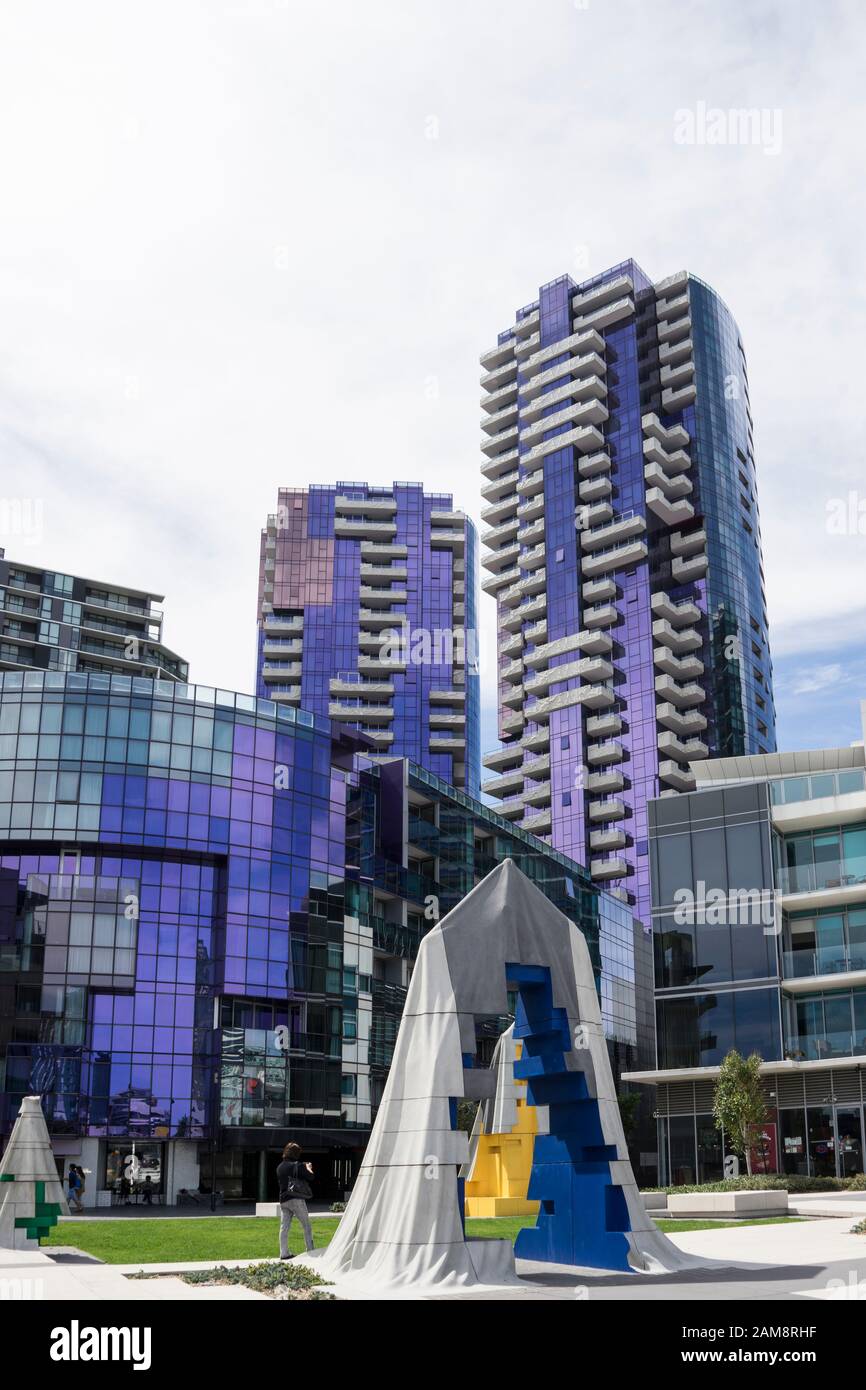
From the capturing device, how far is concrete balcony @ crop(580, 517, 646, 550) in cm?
11556

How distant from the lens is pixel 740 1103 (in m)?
43.6

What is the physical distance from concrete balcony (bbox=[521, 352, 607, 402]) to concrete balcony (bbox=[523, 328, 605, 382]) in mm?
730

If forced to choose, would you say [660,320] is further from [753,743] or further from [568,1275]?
[568,1275]

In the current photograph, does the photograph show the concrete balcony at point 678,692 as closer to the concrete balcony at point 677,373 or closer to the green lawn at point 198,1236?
the concrete balcony at point 677,373

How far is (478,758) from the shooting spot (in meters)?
130

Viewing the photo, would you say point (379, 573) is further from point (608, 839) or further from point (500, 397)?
point (608, 839)

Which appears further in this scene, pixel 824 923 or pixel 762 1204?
pixel 824 923

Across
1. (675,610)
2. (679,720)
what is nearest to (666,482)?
(675,610)

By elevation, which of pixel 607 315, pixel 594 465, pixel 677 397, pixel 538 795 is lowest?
pixel 538 795

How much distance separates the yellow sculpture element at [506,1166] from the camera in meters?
35.3

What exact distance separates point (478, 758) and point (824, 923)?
259 ft

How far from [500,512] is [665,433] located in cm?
1961
